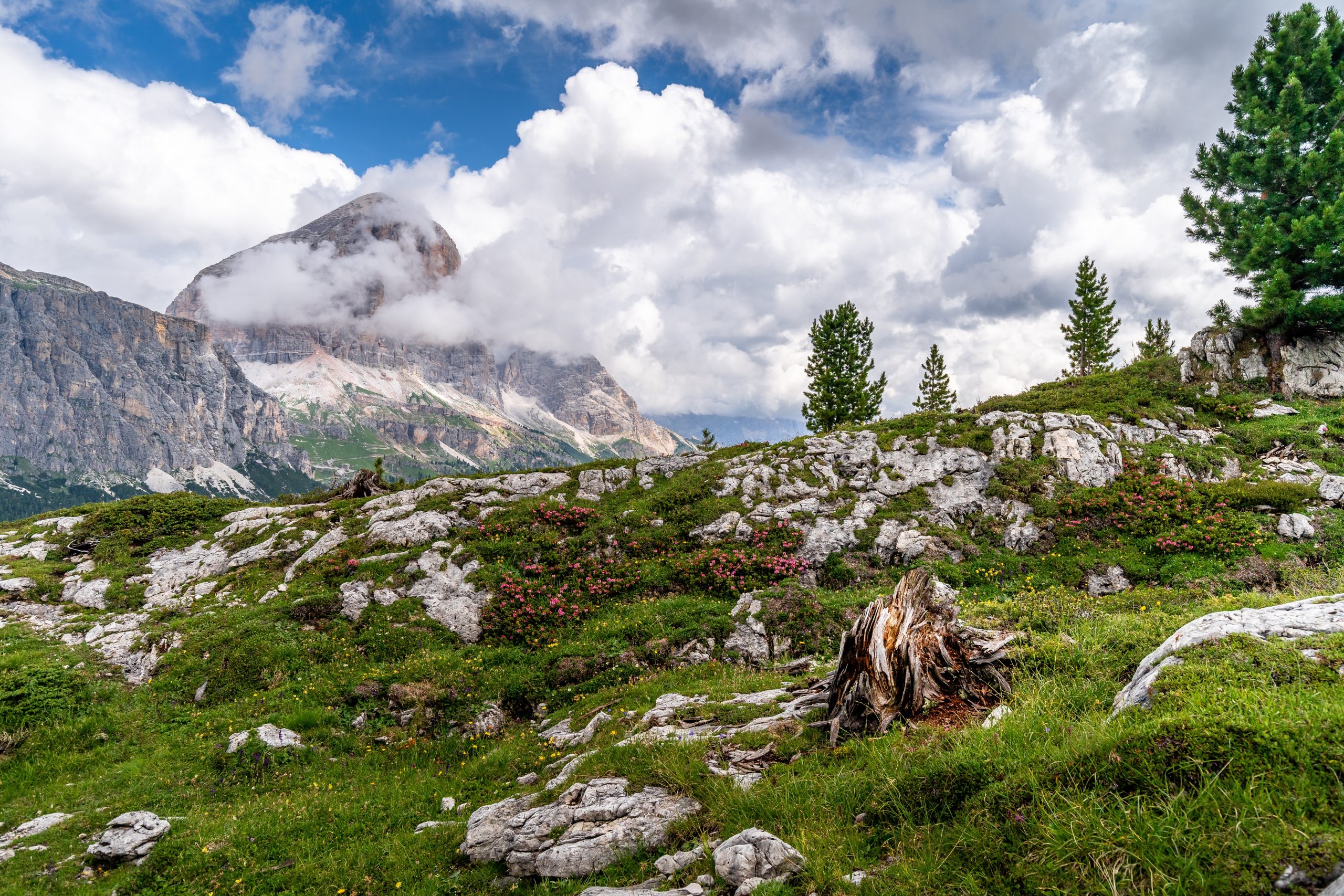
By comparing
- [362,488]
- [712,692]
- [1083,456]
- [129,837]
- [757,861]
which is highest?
[362,488]

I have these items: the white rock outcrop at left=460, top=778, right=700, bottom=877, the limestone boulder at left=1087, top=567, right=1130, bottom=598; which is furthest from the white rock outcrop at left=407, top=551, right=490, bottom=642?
the limestone boulder at left=1087, top=567, right=1130, bottom=598

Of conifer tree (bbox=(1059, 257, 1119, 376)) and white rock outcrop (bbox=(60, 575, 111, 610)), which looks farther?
conifer tree (bbox=(1059, 257, 1119, 376))

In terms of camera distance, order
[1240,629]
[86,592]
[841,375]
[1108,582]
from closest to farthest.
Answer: [1240,629] → [1108,582] → [86,592] → [841,375]

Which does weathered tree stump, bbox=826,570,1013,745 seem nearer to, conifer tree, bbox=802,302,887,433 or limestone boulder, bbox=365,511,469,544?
limestone boulder, bbox=365,511,469,544

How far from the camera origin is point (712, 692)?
13.1 meters

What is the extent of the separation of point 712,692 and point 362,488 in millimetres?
28032

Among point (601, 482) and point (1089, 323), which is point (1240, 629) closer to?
point (601, 482)

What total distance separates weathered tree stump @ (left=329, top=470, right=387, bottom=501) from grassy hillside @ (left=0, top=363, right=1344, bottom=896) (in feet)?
14.2

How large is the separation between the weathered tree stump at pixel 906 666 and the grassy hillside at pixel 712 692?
1.62ft

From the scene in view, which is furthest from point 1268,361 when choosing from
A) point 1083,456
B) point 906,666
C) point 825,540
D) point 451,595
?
point 451,595

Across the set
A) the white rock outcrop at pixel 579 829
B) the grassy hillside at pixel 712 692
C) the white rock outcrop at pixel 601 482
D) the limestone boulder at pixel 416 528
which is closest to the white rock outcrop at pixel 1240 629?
the grassy hillside at pixel 712 692

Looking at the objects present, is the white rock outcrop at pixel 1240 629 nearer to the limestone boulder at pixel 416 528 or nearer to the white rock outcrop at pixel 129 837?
the white rock outcrop at pixel 129 837

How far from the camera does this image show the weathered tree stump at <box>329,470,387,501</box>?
32.4 meters

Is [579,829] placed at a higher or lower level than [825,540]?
lower
